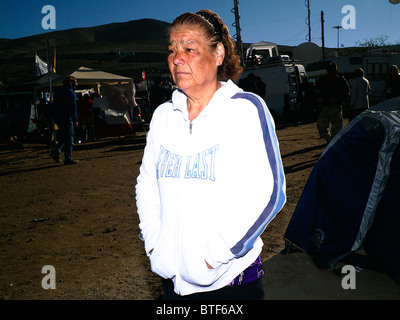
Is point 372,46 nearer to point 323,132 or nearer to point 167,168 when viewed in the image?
point 323,132

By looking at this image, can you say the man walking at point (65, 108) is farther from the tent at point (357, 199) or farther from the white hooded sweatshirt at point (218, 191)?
the white hooded sweatshirt at point (218, 191)

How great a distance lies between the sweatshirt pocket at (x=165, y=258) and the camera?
144 centimetres

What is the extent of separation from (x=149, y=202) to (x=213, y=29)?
2.95ft

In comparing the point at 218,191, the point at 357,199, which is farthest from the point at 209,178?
the point at 357,199

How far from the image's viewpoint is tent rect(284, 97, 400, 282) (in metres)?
2.92

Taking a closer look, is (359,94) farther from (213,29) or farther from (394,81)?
(213,29)

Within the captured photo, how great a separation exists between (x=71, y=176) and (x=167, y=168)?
24.0ft

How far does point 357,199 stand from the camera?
123 inches

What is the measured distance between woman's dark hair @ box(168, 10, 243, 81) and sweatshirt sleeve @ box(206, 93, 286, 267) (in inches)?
18.3

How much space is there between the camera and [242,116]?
1.38m

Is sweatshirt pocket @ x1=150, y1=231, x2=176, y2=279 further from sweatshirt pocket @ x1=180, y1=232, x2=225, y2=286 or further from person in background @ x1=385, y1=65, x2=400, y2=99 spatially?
person in background @ x1=385, y1=65, x2=400, y2=99

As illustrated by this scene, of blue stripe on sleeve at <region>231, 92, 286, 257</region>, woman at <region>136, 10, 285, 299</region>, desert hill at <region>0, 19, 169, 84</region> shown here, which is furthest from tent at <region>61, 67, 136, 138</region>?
blue stripe on sleeve at <region>231, 92, 286, 257</region>

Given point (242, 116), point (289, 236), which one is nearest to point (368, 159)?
Result: point (289, 236)

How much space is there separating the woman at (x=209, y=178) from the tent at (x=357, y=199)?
6.36 ft
